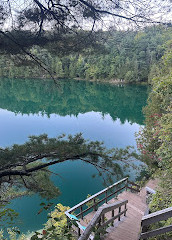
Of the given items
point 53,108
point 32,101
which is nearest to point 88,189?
point 53,108

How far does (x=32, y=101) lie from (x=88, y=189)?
2109cm

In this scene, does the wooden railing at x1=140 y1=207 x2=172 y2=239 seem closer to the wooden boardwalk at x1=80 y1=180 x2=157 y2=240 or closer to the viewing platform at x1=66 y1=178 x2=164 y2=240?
the viewing platform at x1=66 y1=178 x2=164 y2=240

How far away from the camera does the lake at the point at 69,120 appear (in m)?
6.98

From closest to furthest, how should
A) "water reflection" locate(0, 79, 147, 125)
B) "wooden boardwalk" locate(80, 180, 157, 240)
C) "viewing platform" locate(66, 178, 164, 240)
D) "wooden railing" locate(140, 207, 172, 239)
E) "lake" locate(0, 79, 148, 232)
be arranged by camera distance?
1. "wooden railing" locate(140, 207, 172, 239)
2. "viewing platform" locate(66, 178, 164, 240)
3. "wooden boardwalk" locate(80, 180, 157, 240)
4. "lake" locate(0, 79, 148, 232)
5. "water reflection" locate(0, 79, 147, 125)

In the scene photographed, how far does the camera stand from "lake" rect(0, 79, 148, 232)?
22.9ft

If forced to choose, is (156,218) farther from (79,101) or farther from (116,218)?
(79,101)

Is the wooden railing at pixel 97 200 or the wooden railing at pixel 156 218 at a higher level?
the wooden railing at pixel 156 218

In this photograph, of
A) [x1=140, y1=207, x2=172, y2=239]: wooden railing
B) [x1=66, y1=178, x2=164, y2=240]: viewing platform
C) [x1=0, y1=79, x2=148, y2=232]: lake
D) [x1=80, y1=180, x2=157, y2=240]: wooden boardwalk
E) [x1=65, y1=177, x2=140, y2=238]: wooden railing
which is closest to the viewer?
[x1=140, y1=207, x2=172, y2=239]: wooden railing

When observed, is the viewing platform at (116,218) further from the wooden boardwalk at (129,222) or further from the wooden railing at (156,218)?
the wooden railing at (156,218)

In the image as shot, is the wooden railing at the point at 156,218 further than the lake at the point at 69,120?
No

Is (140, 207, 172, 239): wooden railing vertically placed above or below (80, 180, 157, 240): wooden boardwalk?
above

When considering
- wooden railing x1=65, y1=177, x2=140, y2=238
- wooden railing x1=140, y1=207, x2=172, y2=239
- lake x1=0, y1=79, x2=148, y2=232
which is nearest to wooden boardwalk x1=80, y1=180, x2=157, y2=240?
wooden railing x1=65, y1=177, x2=140, y2=238

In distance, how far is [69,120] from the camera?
59.7ft

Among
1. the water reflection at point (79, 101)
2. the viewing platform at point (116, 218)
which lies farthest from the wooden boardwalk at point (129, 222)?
the water reflection at point (79, 101)
